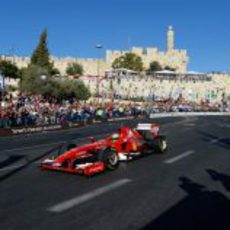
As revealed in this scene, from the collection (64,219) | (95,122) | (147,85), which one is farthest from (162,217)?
(147,85)

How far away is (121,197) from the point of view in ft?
31.1

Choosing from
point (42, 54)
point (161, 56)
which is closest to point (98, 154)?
point (42, 54)

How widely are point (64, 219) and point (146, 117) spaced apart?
150ft

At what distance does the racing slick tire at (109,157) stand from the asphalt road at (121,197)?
239 millimetres

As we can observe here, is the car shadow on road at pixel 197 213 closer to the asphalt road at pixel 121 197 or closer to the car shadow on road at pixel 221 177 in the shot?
the asphalt road at pixel 121 197

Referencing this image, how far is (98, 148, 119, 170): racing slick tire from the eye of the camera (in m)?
12.5

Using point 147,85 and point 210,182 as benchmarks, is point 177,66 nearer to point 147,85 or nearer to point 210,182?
point 147,85

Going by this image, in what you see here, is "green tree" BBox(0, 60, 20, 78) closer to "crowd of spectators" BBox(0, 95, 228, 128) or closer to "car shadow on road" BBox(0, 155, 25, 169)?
"crowd of spectators" BBox(0, 95, 228, 128)

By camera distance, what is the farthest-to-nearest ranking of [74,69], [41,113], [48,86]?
[74,69] → [48,86] → [41,113]

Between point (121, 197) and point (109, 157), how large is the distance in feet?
10.9

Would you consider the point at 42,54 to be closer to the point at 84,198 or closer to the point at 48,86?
the point at 48,86

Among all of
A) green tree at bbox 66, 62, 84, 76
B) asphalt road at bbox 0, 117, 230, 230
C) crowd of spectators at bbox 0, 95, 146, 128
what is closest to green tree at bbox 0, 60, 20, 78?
green tree at bbox 66, 62, 84, 76

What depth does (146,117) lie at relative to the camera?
5316 cm

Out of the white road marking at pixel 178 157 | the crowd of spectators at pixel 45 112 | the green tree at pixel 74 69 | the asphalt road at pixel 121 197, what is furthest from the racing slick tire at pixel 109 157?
the green tree at pixel 74 69
